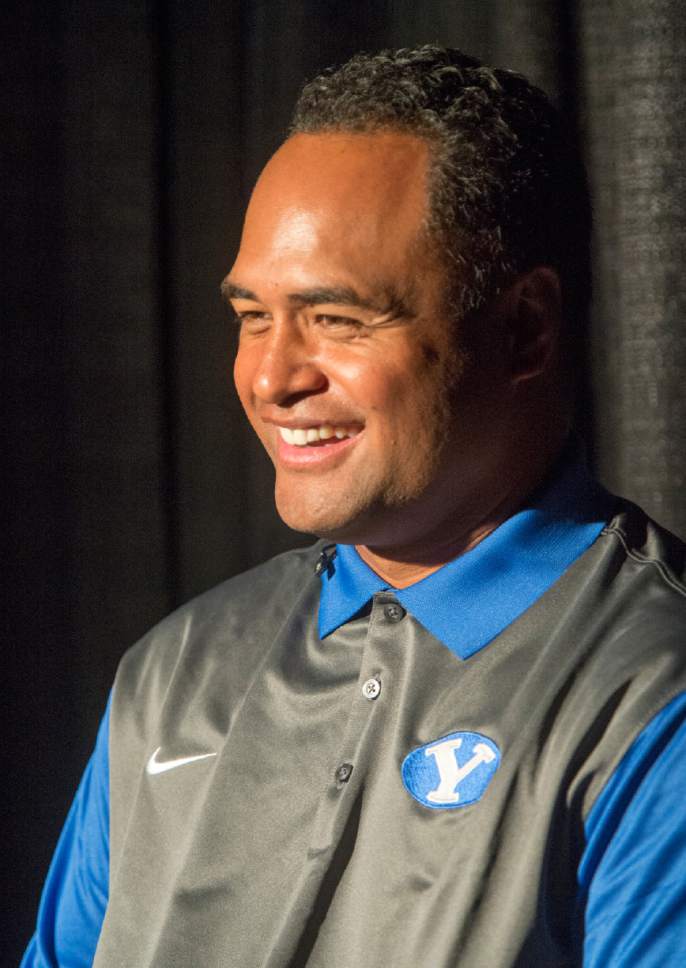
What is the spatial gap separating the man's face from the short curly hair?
0.06ft

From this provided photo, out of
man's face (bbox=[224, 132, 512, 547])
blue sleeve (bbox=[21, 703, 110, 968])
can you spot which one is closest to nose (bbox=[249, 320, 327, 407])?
man's face (bbox=[224, 132, 512, 547])

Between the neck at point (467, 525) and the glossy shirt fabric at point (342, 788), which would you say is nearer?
the glossy shirt fabric at point (342, 788)

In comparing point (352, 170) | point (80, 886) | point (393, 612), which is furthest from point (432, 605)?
point (80, 886)

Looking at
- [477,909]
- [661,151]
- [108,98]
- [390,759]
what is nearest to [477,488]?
[390,759]

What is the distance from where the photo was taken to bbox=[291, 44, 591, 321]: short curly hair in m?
1.08

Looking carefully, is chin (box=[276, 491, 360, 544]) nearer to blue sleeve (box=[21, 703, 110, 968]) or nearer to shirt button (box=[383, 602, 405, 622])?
shirt button (box=[383, 602, 405, 622])

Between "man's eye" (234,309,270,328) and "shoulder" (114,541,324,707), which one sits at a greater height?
"man's eye" (234,309,270,328)

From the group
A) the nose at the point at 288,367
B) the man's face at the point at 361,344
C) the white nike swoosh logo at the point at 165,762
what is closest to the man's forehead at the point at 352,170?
the man's face at the point at 361,344

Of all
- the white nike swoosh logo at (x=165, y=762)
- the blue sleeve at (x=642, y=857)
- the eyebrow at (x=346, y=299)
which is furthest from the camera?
the white nike swoosh logo at (x=165, y=762)

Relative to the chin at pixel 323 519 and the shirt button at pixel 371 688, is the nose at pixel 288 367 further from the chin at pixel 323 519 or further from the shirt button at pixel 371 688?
the shirt button at pixel 371 688

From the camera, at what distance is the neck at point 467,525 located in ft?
3.74

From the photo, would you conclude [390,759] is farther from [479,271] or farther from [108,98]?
[108,98]

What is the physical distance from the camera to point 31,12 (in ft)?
5.51

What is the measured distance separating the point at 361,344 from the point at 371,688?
0.30 metres
